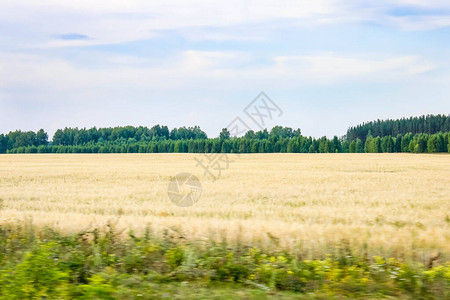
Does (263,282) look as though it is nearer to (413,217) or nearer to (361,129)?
(413,217)

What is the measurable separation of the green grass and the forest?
91334mm

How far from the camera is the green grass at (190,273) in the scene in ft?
20.5

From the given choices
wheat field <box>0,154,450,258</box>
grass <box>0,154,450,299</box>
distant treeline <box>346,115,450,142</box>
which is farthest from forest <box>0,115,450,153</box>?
grass <box>0,154,450,299</box>

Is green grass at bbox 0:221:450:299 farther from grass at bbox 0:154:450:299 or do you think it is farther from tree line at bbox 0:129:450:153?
tree line at bbox 0:129:450:153

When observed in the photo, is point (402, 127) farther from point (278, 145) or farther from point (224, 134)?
point (224, 134)

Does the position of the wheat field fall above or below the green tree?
below

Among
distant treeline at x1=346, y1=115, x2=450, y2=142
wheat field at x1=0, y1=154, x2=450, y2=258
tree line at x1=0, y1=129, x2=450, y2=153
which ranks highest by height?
distant treeline at x1=346, y1=115, x2=450, y2=142

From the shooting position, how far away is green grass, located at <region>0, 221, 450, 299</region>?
6.26 metres

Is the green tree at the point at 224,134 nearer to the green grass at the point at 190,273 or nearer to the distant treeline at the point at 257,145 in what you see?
the distant treeline at the point at 257,145

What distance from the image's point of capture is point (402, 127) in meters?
168

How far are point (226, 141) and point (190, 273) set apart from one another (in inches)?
4701

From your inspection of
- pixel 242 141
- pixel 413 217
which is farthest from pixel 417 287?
pixel 242 141

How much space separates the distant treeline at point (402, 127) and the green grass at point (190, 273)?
15802cm

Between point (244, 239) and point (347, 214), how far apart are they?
7.03m
